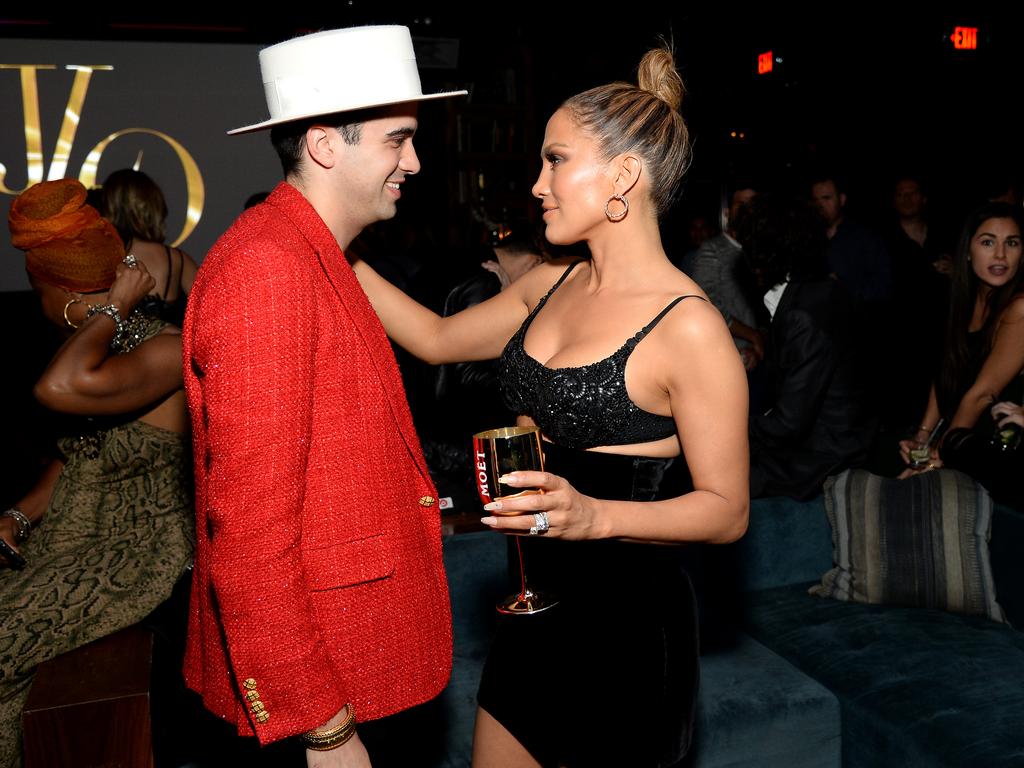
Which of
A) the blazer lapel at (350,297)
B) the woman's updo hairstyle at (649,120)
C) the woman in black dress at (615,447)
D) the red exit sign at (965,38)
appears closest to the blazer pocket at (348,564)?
the blazer lapel at (350,297)

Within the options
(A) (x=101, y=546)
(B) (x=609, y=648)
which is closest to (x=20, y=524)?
(A) (x=101, y=546)

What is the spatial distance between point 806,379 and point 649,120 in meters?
1.93

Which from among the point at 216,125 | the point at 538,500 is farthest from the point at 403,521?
the point at 216,125

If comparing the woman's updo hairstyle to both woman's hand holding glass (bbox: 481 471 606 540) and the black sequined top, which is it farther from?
woman's hand holding glass (bbox: 481 471 606 540)

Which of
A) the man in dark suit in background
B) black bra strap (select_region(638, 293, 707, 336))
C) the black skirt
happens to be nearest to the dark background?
the man in dark suit in background

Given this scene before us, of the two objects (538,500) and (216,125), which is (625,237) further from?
(216,125)

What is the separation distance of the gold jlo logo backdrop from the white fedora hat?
6779 mm

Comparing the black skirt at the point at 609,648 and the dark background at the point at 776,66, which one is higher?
the dark background at the point at 776,66

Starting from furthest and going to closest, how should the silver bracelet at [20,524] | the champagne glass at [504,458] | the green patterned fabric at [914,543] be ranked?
the green patterned fabric at [914,543] → the silver bracelet at [20,524] → the champagne glass at [504,458]

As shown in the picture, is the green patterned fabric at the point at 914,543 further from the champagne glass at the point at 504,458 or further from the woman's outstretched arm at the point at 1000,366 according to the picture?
the champagne glass at the point at 504,458

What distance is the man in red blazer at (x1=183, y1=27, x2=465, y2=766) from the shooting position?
130 centimetres

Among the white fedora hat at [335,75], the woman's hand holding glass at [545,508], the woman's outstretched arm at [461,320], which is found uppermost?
the white fedora hat at [335,75]

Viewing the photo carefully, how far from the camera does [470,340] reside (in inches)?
83.5

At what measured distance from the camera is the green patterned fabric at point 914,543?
3.05m
